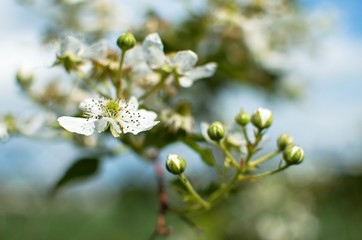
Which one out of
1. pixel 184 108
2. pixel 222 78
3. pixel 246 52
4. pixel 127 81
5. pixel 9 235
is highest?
pixel 127 81

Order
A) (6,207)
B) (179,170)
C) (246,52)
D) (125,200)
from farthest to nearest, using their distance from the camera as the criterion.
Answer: (125,200)
(6,207)
(246,52)
(179,170)

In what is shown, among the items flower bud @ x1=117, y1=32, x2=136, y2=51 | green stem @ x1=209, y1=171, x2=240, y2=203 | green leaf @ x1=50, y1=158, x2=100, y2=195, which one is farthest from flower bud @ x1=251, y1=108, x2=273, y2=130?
green leaf @ x1=50, y1=158, x2=100, y2=195

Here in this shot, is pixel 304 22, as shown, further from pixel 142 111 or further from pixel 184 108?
pixel 142 111

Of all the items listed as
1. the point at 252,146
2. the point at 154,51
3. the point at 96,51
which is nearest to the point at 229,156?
the point at 252,146

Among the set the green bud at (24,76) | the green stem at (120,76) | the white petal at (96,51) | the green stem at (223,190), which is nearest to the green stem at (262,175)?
the green stem at (223,190)

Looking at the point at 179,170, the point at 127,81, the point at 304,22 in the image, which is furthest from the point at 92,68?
the point at 304,22

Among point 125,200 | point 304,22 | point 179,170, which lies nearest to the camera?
point 179,170
